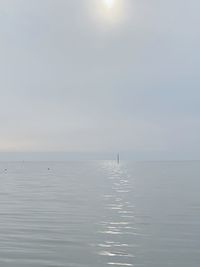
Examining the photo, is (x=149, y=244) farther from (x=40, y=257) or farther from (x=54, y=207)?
(x=54, y=207)

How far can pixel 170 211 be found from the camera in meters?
38.0

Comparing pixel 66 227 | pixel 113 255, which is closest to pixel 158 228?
pixel 66 227

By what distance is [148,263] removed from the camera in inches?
750

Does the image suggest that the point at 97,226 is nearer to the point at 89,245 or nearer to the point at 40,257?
the point at 89,245

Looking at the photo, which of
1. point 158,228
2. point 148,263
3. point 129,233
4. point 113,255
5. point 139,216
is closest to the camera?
point 148,263

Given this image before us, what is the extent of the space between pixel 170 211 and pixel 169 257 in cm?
1814

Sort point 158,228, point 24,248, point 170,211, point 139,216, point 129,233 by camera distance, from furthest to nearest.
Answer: point 170,211, point 139,216, point 158,228, point 129,233, point 24,248

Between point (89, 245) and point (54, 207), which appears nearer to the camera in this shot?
point (89, 245)

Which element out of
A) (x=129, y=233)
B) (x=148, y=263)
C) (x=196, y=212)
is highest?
(x=196, y=212)

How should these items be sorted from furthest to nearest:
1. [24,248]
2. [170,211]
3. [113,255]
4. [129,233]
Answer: [170,211] < [129,233] < [24,248] < [113,255]

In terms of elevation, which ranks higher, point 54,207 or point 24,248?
point 54,207

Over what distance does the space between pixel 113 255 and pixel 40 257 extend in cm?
388

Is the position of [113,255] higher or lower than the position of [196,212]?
lower

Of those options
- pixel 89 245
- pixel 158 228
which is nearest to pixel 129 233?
pixel 158 228
